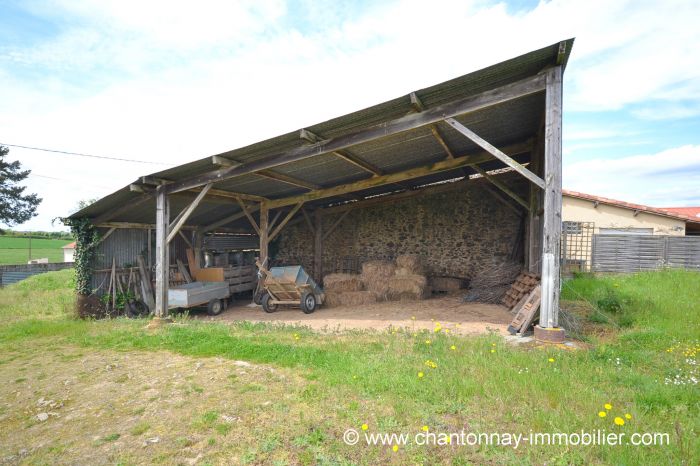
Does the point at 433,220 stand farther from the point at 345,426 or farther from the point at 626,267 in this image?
the point at 345,426

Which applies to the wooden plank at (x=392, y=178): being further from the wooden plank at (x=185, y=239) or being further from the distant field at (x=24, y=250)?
the distant field at (x=24, y=250)

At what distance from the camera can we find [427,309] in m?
8.10

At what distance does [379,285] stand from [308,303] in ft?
7.28

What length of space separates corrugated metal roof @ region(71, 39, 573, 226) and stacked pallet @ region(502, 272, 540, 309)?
3.08 metres

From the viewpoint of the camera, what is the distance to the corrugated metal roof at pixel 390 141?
4.83m

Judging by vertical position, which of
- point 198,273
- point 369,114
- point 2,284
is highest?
point 369,114

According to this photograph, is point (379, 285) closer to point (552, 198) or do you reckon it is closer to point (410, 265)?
point (410, 265)

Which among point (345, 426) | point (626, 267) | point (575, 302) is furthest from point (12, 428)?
point (626, 267)

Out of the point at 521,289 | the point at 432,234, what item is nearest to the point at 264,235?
the point at 432,234

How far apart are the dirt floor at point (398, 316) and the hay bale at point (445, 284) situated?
1211mm

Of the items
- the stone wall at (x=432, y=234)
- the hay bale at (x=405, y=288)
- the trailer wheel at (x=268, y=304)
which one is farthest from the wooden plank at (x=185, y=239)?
the hay bale at (x=405, y=288)

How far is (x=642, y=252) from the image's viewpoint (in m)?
10.8

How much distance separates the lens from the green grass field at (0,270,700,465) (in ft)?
8.25

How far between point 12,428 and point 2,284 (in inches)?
625
